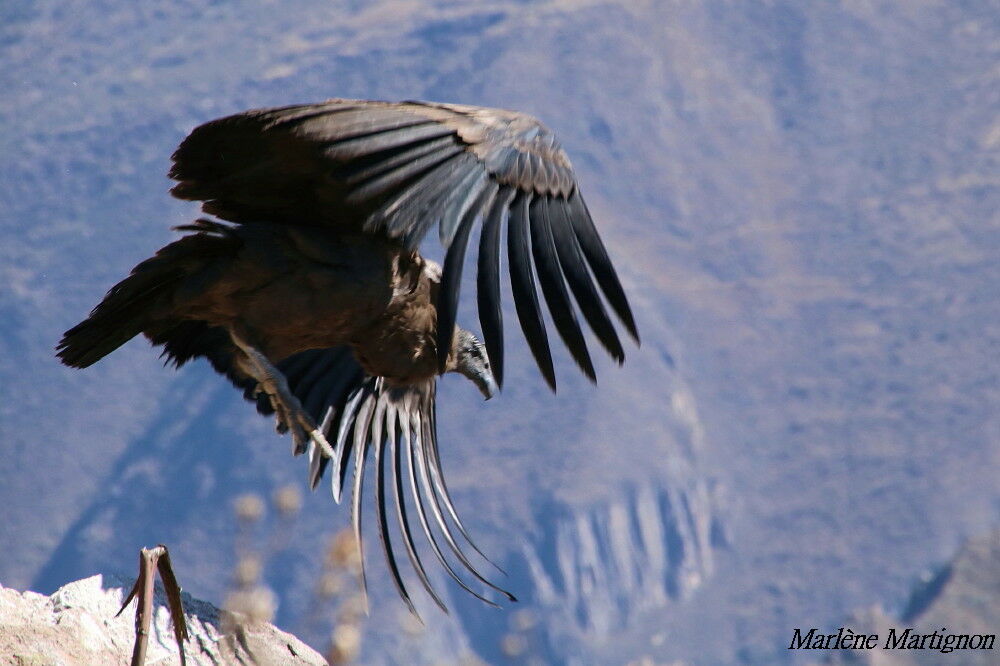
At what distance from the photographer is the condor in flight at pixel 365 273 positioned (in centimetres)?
424

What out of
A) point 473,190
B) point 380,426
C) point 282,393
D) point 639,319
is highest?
point 473,190

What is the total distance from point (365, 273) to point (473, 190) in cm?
71

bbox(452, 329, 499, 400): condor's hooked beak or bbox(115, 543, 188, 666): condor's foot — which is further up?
bbox(452, 329, 499, 400): condor's hooked beak

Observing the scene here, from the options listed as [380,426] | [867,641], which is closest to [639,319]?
[867,641]

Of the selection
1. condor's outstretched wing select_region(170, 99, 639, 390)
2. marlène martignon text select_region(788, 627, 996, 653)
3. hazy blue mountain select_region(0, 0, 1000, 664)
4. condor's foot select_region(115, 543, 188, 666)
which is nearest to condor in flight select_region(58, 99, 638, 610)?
condor's outstretched wing select_region(170, 99, 639, 390)

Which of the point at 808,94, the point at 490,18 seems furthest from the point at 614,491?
the point at 808,94

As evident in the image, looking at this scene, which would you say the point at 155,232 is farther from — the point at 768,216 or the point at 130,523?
the point at 768,216

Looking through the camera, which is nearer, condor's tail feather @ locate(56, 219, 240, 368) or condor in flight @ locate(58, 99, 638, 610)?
condor in flight @ locate(58, 99, 638, 610)

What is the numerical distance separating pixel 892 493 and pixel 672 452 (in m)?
13.1

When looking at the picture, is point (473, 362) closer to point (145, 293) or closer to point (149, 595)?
point (145, 293)

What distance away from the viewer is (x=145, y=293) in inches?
192

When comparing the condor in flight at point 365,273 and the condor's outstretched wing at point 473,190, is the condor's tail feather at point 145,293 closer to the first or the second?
the condor in flight at point 365,273

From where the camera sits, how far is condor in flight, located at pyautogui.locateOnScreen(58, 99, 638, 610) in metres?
4.24

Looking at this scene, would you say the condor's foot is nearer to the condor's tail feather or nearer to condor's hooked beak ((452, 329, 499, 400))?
the condor's tail feather
